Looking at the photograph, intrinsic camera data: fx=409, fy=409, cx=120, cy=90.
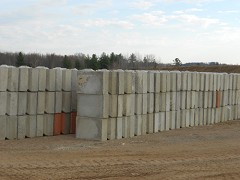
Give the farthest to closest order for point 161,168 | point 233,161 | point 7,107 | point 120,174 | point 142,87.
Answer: point 142,87
point 7,107
point 233,161
point 161,168
point 120,174

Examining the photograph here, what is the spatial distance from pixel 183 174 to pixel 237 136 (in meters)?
Result: 6.27

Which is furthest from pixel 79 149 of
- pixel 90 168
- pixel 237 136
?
pixel 237 136

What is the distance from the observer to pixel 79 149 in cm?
1003

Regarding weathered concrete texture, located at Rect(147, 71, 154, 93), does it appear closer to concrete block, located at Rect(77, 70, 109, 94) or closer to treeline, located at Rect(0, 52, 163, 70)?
concrete block, located at Rect(77, 70, 109, 94)

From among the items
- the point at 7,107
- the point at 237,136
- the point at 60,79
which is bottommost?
the point at 237,136

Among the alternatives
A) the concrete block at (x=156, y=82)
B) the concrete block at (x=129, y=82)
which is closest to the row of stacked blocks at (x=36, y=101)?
the concrete block at (x=129, y=82)

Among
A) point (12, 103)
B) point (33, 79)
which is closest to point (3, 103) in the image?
point (12, 103)

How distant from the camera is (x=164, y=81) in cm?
1387

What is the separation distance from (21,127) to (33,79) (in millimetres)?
1388

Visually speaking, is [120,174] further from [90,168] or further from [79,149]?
[79,149]

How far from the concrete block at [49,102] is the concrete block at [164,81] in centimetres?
376

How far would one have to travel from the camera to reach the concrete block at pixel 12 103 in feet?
36.7

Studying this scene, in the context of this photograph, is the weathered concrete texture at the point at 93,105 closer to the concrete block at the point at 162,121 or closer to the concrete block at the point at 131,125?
the concrete block at the point at 131,125

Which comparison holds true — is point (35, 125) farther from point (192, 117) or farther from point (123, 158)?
point (192, 117)
